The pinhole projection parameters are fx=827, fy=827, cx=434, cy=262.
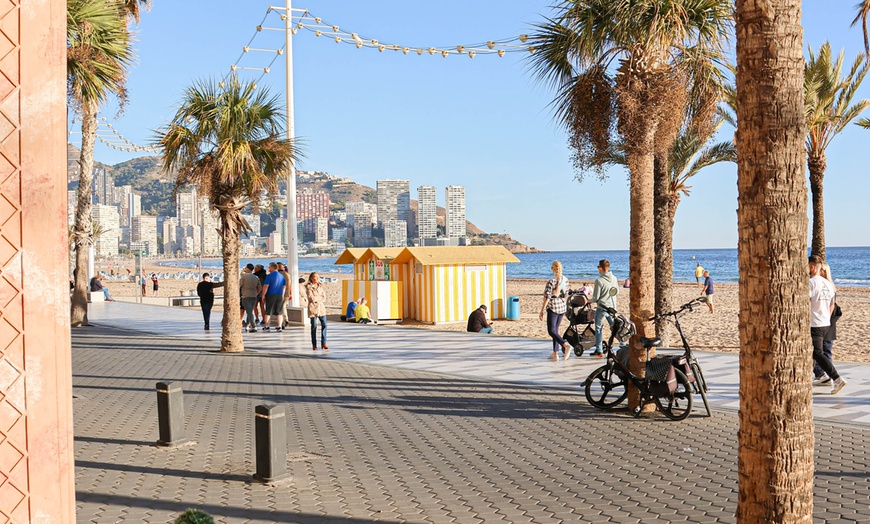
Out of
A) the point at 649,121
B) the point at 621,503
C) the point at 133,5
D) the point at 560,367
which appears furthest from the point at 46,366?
the point at 133,5

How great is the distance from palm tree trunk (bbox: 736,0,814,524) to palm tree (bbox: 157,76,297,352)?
500 inches

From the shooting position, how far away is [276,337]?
64.8 feet

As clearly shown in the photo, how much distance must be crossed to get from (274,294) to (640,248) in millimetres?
13509

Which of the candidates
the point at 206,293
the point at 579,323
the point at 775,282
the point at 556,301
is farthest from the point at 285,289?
the point at 775,282

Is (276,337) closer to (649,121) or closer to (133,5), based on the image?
(133,5)

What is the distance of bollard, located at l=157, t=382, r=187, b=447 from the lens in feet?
27.0

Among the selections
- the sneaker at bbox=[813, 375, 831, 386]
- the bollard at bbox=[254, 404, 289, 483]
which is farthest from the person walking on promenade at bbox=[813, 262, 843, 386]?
the bollard at bbox=[254, 404, 289, 483]

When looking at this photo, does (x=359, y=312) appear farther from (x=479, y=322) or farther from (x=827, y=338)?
(x=827, y=338)

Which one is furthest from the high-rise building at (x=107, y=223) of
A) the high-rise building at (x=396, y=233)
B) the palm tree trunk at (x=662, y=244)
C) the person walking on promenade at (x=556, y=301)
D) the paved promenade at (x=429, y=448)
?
the paved promenade at (x=429, y=448)

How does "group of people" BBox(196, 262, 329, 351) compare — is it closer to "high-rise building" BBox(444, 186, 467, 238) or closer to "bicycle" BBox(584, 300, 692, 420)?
"bicycle" BBox(584, 300, 692, 420)

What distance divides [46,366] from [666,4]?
7.49 metres

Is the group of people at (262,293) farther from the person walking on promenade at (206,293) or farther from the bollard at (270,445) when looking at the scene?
the bollard at (270,445)

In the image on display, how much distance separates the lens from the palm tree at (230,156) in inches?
625

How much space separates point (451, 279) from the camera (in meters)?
24.0
